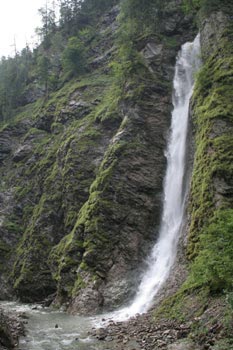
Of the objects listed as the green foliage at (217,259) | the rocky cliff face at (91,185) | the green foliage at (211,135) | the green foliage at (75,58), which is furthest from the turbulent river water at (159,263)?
the green foliage at (75,58)

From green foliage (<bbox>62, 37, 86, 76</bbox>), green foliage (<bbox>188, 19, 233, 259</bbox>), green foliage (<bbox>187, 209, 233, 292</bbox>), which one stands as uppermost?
green foliage (<bbox>62, 37, 86, 76</bbox>)

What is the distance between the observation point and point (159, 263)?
85.4ft

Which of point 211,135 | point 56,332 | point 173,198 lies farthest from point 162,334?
point 173,198

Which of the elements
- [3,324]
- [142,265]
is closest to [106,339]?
[3,324]

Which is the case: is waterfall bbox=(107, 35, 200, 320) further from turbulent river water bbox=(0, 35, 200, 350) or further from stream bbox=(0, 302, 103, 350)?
stream bbox=(0, 302, 103, 350)

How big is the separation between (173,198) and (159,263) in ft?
18.6

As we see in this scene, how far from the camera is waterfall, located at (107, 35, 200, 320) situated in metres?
23.6

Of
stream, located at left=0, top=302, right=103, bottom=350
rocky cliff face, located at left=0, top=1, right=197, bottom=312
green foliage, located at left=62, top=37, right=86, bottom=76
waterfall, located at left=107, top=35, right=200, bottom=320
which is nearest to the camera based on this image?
stream, located at left=0, top=302, right=103, bottom=350

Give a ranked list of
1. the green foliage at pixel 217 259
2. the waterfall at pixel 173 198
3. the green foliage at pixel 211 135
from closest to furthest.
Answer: the green foliage at pixel 217 259 < the green foliage at pixel 211 135 < the waterfall at pixel 173 198

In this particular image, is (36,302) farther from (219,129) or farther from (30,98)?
(30,98)

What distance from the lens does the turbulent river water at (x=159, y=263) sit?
16953 mm

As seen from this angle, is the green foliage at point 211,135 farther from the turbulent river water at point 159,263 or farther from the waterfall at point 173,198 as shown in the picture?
the turbulent river water at point 159,263

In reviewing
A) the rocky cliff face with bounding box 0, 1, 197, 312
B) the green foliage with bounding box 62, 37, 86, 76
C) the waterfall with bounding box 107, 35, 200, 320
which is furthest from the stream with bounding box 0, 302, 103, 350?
the green foliage with bounding box 62, 37, 86, 76

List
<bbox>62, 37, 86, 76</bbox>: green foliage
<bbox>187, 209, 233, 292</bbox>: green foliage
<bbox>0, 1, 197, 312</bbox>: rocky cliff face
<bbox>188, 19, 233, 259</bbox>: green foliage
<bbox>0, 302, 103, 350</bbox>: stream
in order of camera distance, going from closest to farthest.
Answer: <bbox>187, 209, 233, 292</bbox>: green foliage < <bbox>0, 302, 103, 350</bbox>: stream < <bbox>188, 19, 233, 259</bbox>: green foliage < <bbox>0, 1, 197, 312</bbox>: rocky cliff face < <bbox>62, 37, 86, 76</bbox>: green foliage
